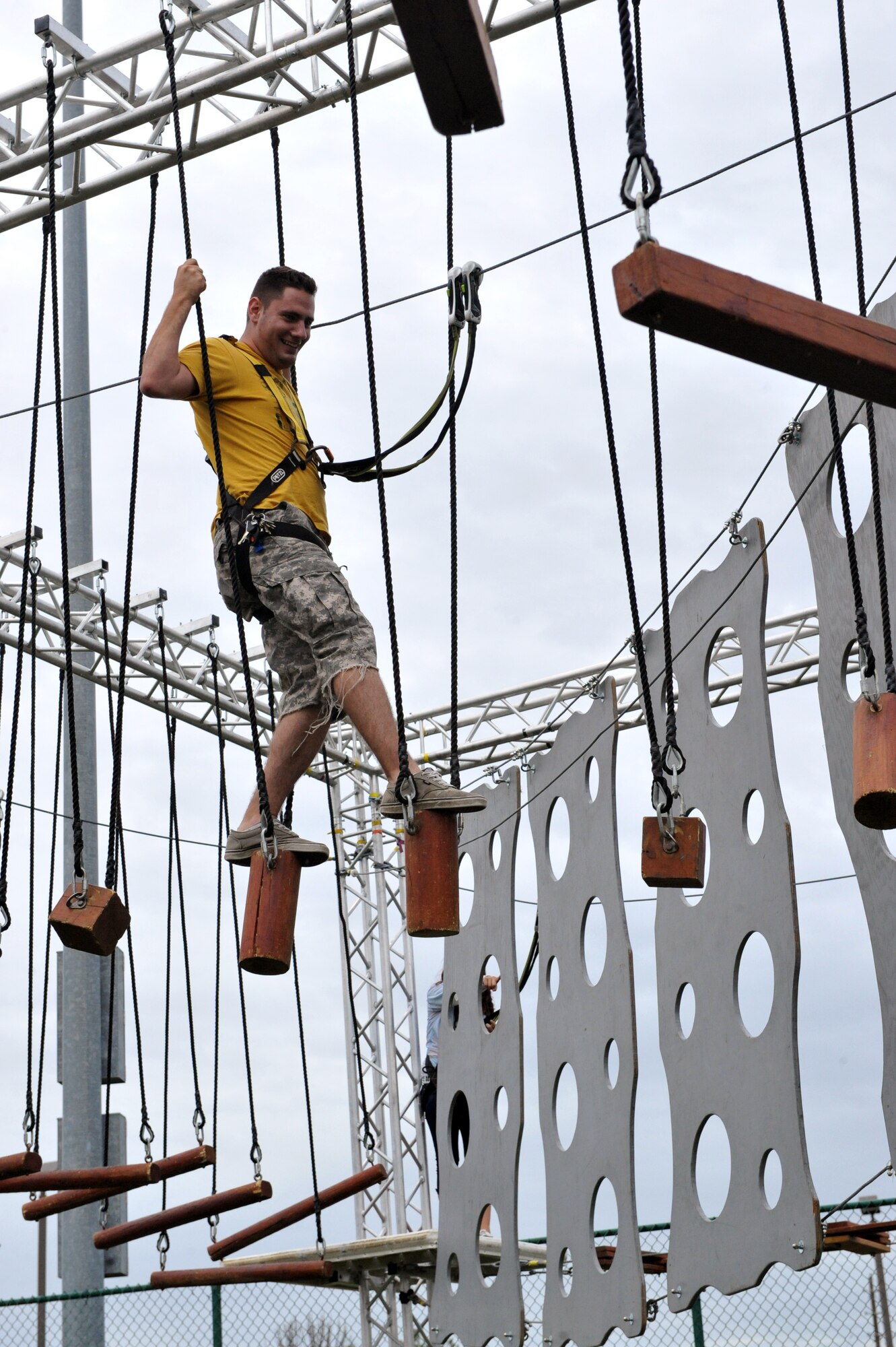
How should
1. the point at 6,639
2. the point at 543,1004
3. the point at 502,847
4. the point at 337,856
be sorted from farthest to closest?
the point at 337,856
the point at 6,639
the point at 502,847
the point at 543,1004

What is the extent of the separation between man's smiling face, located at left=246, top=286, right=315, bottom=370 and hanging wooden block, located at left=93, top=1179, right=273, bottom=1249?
120 inches

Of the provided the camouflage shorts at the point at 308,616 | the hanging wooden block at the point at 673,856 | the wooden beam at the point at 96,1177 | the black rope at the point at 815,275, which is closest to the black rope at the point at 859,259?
the black rope at the point at 815,275

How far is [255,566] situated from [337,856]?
20.6ft

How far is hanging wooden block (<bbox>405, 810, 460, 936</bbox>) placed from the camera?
3199 mm

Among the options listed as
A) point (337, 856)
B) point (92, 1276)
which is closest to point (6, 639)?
point (337, 856)

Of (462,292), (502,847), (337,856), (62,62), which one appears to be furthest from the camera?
(337,856)

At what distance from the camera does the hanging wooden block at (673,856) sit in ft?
11.7

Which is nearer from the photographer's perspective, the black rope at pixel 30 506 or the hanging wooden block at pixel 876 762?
the hanging wooden block at pixel 876 762

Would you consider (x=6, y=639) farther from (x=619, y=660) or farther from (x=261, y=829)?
(x=261, y=829)

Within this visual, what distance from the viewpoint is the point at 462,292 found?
3965mm

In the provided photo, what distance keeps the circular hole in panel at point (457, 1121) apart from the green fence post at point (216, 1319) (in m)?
1.21

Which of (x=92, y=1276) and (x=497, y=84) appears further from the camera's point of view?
(x=92, y=1276)

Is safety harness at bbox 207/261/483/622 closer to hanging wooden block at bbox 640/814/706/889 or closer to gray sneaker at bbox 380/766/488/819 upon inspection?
gray sneaker at bbox 380/766/488/819

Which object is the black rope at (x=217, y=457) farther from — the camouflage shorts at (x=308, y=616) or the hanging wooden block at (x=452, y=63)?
the hanging wooden block at (x=452, y=63)
